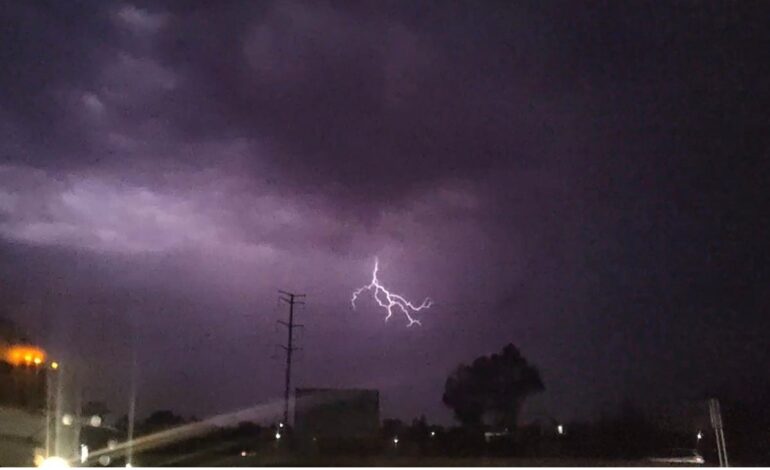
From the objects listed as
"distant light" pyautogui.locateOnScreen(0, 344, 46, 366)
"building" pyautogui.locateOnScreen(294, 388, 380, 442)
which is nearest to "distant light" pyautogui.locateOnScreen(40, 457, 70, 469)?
"distant light" pyautogui.locateOnScreen(0, 344, 46, 366)

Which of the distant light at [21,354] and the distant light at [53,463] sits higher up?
the distant light at [21,354]

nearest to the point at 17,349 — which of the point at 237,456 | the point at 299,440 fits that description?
the point at 237,456

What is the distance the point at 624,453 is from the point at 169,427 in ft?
42.2

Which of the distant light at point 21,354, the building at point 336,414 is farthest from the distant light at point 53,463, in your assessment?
the building at point 336,414

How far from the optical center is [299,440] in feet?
66.2

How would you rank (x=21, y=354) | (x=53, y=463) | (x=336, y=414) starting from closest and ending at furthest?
(x=53, y=463), (x=21, y=354), (x=336, y=414)

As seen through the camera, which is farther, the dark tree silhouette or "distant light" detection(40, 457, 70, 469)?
the dark tree silhouette

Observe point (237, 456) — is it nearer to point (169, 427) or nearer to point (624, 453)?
point (169, 427)

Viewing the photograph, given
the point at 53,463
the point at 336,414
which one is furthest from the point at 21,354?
the point at 336,414

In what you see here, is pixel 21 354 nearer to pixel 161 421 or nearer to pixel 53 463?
pixel 53 463

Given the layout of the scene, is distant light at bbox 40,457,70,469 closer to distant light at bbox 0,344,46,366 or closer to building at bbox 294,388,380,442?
distant light at bbox 0,344,46,366

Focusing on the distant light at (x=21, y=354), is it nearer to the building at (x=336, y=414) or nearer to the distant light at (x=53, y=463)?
the distant light at (x=53, y=463)

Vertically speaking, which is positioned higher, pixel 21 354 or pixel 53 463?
pixel 21 354

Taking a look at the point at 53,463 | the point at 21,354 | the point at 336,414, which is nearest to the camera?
the point at 53,463
